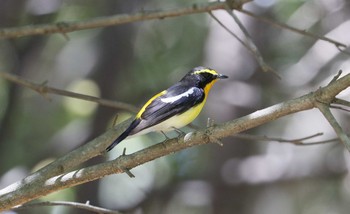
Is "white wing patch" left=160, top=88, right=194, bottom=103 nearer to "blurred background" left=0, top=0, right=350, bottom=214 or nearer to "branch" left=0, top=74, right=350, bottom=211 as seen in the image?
"branch" left=0, top=74, right=350, bottom=211

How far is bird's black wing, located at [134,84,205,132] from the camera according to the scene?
4607mm

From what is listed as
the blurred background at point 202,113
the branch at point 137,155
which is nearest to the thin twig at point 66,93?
the branch at point 137,155

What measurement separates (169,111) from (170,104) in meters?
0.08

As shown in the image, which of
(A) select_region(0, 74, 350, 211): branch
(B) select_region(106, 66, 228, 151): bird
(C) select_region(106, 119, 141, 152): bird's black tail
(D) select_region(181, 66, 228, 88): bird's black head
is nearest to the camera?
(A) select_region(0, 74, 350, 211): branch

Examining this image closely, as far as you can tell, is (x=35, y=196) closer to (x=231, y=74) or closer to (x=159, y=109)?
(x=159, y=109)

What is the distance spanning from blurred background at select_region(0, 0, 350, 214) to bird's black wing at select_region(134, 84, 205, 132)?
3023 millimetres

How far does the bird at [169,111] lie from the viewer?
4547 millimetres

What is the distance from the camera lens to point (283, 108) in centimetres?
341

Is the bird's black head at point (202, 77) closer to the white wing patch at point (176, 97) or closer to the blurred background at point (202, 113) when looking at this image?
the white wing patch at point (176, 97)

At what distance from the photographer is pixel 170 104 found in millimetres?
4781

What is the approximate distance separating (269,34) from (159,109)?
506 cm

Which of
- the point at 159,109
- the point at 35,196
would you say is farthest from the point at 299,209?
the point at 35,196

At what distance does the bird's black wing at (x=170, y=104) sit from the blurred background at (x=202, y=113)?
9.92 feet

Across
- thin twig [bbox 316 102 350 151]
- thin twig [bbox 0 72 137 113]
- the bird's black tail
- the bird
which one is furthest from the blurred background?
thin twig [bbox 316 102 350 151]
